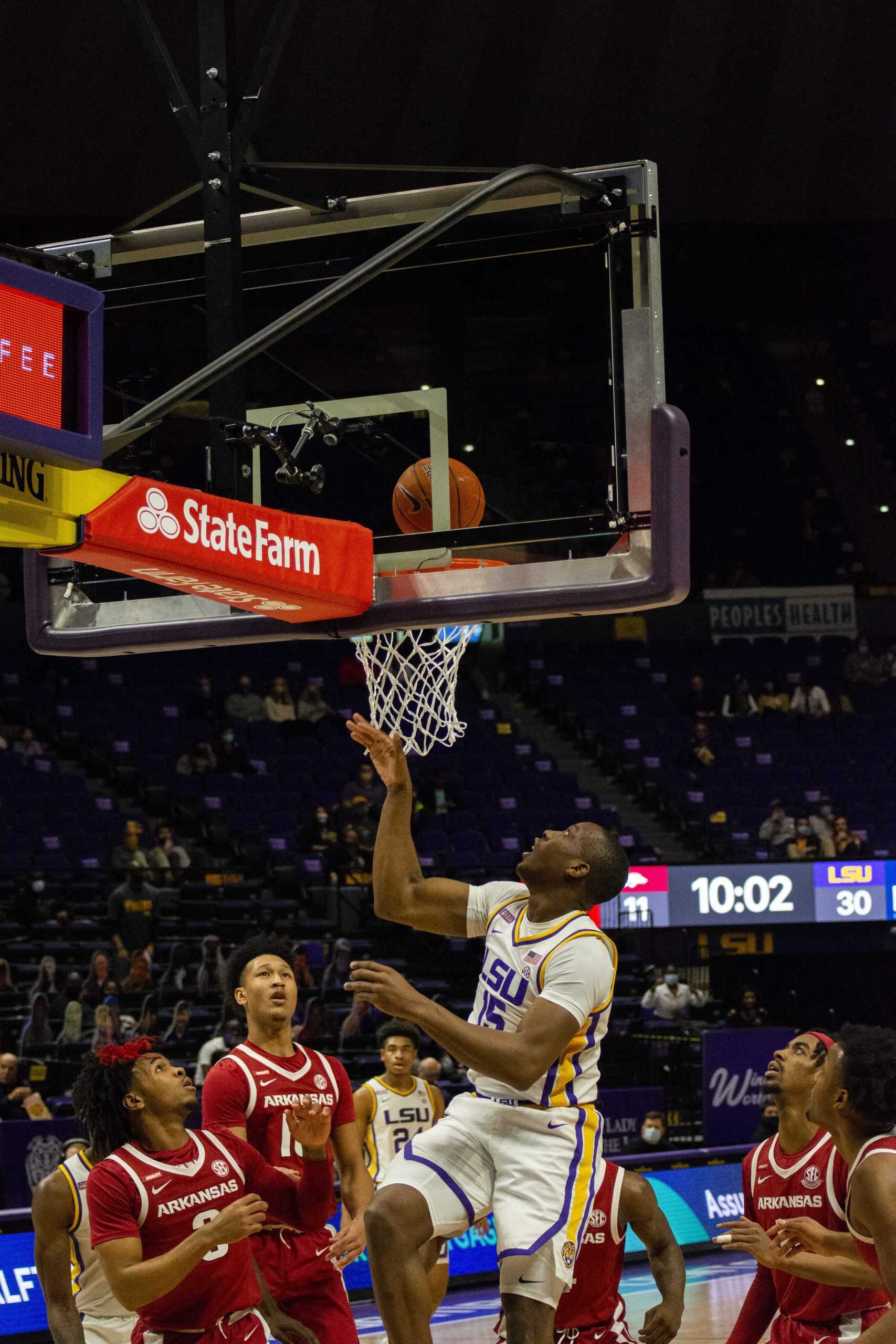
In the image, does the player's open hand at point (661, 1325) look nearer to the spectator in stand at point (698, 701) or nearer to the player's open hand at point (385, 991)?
the player's open hand at point (385, 991)

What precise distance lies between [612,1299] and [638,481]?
275 cm

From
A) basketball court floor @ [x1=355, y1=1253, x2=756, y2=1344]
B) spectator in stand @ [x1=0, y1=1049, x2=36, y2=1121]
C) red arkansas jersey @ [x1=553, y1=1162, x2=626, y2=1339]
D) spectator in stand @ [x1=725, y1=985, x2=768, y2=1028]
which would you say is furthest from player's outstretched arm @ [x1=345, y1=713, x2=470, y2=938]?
spectator in stand @ [x1=725, y1=985, x2=768, y2=1028]

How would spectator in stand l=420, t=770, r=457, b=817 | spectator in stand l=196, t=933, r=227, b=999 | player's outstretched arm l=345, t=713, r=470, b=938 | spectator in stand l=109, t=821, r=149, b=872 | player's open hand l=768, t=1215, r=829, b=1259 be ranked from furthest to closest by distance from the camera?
spectator in stand l=420, t=770, r=457, b=817 → spectator in stand l=109, t=821, r=149, b=872 → spectator in stand l=196, t=933, r=227, b=999 → player's outstretched arm l=345, t=713, r=470, b=938 → player's open hand l=768, t=1215, r=829, b=1259

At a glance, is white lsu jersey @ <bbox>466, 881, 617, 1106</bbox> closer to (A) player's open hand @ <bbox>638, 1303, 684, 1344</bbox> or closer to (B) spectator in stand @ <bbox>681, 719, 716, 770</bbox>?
(A) player's open hand @ <bbox>638, 1303, 684, 1344</bbox>

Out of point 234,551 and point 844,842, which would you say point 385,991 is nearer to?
point 234,551

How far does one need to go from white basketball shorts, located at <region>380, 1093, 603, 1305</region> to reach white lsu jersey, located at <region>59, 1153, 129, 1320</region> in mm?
1592

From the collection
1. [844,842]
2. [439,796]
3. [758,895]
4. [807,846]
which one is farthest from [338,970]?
[844,842]

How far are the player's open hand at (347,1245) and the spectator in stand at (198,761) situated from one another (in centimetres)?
1420

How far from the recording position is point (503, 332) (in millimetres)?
6426

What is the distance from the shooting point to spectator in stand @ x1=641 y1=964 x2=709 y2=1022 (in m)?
17.9

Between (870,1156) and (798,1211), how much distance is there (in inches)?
46.5

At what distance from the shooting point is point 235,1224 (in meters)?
4.93

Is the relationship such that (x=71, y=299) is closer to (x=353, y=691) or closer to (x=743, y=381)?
(x=353, y=691)

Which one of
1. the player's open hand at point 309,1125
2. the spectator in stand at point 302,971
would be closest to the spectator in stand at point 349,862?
the spectator in stand at point 302,971
